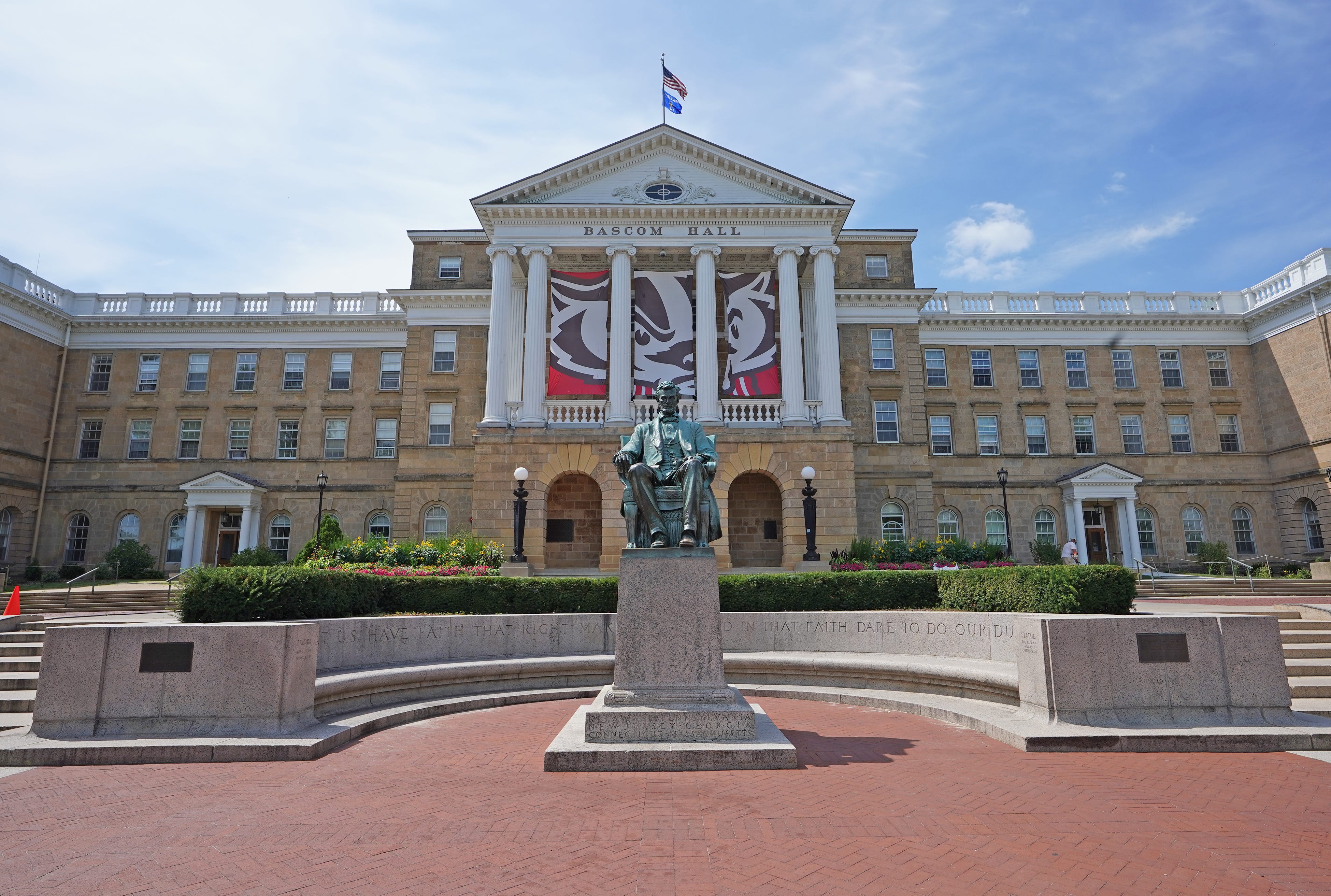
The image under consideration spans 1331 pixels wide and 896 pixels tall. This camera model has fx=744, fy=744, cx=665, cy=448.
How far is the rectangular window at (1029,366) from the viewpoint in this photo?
3734cm

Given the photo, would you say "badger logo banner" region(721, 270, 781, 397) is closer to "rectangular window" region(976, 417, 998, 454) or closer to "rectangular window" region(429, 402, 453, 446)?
"rectangular window" region(976, 417, 998, 454)

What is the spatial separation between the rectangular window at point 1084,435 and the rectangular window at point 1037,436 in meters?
1.32

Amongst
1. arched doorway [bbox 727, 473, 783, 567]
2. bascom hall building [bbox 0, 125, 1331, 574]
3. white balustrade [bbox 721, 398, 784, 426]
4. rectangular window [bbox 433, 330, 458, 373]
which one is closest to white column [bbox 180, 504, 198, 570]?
bascom hall building [bbox 0, 125, 1331, 574]

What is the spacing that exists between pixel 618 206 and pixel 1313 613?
969 inches

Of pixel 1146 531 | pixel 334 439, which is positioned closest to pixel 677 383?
pixel 334 439

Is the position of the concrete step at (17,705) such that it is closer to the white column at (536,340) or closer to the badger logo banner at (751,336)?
the white column at (536,340)

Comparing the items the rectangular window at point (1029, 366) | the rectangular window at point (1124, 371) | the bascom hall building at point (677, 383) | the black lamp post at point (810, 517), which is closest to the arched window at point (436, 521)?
the bascom hall building at point (677, 383)

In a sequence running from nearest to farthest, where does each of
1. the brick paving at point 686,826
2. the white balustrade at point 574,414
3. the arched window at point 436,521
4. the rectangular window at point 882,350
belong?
1. the brick paving at point 686,826
2. the white balustrade at point 574,414
3. the arched window at point 436,521
4. the rectangular window at point 882,350

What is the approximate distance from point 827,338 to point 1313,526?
25081 millimetres

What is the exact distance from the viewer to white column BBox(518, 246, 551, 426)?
92.0 feet

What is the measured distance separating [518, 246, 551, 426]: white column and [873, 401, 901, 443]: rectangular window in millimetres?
15936

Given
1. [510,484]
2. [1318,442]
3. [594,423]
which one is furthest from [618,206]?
[1318,442]

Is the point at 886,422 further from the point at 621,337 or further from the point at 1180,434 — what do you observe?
the point at 1180,434

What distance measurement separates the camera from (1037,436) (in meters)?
36.9
